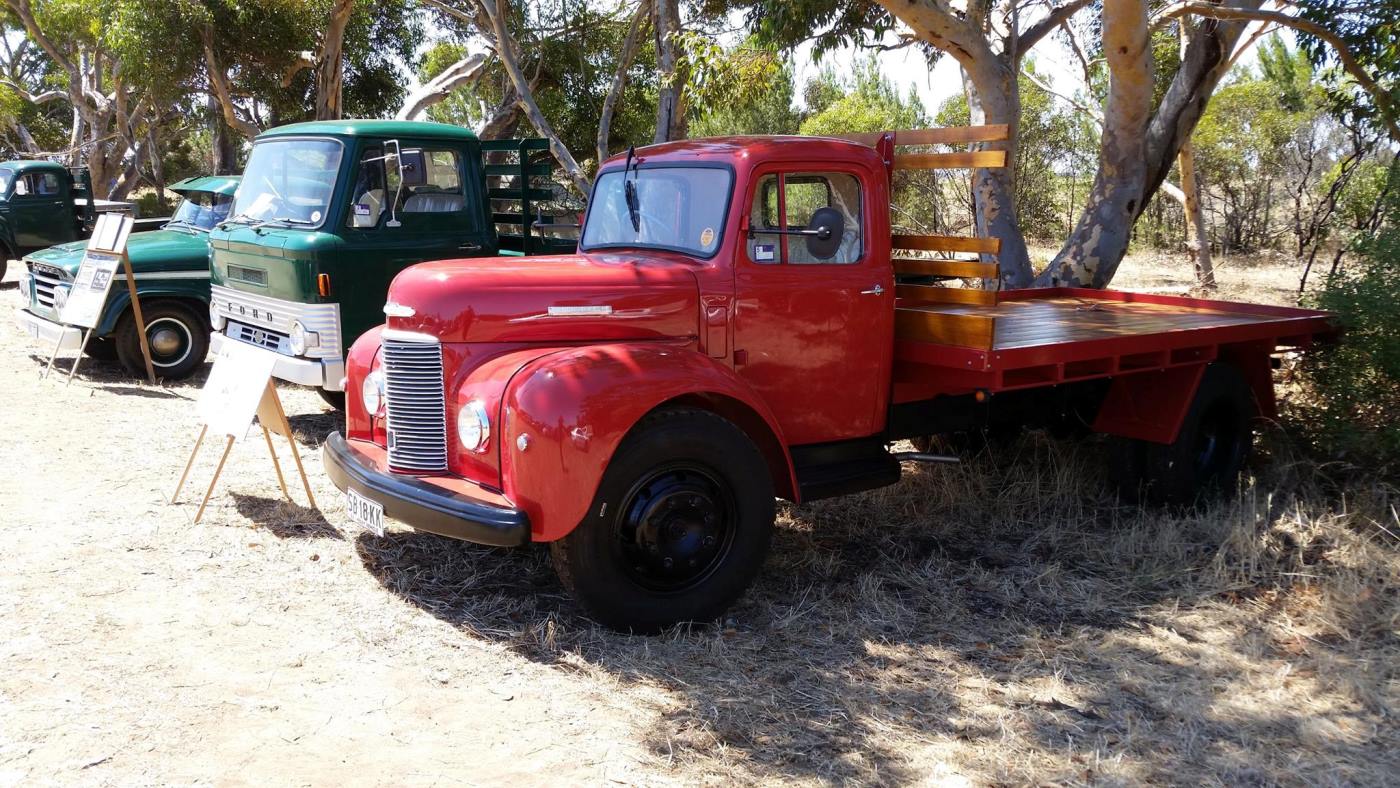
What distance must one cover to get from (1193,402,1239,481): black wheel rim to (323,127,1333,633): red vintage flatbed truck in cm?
42

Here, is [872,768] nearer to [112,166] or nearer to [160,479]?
[160,479]

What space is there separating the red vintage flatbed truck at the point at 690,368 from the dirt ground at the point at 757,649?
0.50 metres

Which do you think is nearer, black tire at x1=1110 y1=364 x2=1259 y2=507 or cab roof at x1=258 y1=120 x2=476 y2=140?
black tire at x1=1110 y1=364 x2=1259 y2=507

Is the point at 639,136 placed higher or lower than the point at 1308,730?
higher

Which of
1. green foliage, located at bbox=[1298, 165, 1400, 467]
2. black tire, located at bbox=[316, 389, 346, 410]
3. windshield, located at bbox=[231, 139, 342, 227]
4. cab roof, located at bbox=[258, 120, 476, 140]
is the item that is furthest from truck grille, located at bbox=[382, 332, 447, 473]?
green foliage, located at bbox=[1298, 165, 1400, 467]

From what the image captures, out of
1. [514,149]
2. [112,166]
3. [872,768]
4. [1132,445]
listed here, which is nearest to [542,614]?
[872,768]

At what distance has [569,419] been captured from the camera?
4180mm

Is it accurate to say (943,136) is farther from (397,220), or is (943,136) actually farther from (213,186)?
(213,186)

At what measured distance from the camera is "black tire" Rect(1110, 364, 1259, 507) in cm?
622

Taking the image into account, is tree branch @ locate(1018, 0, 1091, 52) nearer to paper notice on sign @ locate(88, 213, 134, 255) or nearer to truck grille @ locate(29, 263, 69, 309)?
paper notice on sign @ locate(88, 213, 134, 255)

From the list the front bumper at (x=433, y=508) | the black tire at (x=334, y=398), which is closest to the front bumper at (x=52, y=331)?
the black tire at (x=334, y=398)

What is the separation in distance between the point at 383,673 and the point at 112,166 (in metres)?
27.1

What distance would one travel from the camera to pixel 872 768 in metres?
3.64

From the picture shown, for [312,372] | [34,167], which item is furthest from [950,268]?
[34,167]
